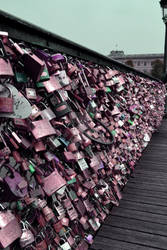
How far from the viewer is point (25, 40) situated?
142cm

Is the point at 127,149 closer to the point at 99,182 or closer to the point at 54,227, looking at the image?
the point at 99,182

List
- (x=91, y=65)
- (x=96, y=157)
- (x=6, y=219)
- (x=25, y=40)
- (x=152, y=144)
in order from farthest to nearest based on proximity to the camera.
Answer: (x=152, y=144) < (x=91, y=65) < (x=96, y=157) < (x=25, y=40) < (x=6, y=219)

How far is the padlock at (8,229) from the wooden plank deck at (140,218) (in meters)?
1.13

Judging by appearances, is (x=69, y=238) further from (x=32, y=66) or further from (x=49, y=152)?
(x=32, y=66)

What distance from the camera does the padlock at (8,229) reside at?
1096mm

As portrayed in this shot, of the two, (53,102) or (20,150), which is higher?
(53,102)

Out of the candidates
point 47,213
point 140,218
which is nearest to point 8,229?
point 47,213

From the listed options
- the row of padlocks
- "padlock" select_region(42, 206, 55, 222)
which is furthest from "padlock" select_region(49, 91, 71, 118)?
"padlock" select_region(42, 206, 55, 222)

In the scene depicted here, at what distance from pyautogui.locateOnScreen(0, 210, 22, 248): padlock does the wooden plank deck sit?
1.13 m

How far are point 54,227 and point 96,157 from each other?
34.0 inches

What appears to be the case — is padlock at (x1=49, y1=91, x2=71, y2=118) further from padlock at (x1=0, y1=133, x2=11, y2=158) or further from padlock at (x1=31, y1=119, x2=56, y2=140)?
padlock at (x1=0, y1=133, x2=11, y2=158)

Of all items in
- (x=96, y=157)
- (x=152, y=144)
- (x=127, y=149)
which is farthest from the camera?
(x=152, y=144)

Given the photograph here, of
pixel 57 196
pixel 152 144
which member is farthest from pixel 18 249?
pixel 152 144

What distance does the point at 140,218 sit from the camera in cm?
247
